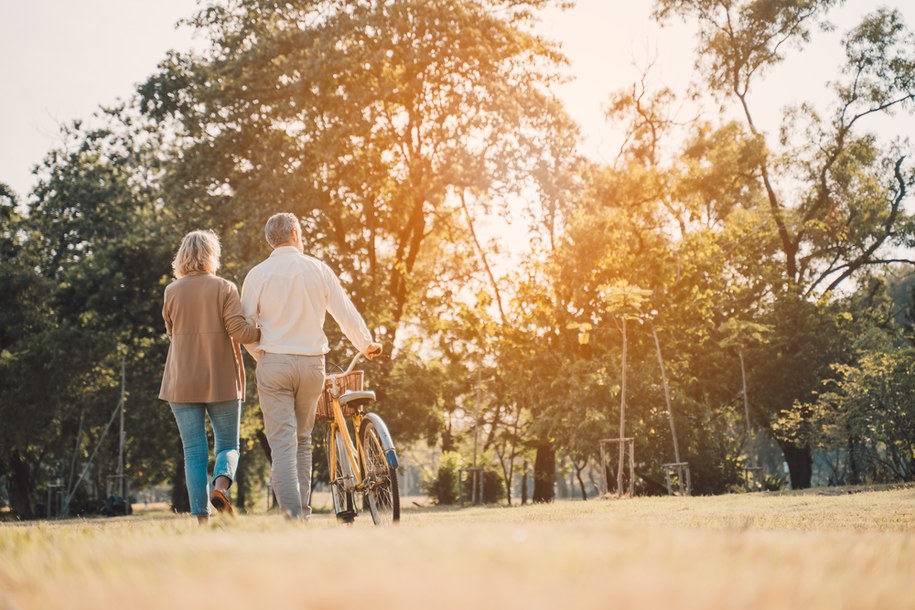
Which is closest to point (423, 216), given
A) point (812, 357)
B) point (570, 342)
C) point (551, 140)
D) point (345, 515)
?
point (551, 140)

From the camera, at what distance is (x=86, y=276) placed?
2914cm

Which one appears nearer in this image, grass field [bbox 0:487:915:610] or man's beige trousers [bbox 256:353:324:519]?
grass field [bbox 0:487:915:610]

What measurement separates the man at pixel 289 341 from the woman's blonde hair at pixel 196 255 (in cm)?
37

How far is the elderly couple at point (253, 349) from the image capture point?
7.20 metres

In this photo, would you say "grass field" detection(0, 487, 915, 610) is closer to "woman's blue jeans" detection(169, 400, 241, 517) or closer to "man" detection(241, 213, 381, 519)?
"man" detection(241, 213, 381, 519)

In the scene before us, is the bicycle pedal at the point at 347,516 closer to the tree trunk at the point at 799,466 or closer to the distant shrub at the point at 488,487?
the distant shrub at the point at 488,487

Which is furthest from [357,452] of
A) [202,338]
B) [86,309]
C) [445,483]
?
→ [86,309]

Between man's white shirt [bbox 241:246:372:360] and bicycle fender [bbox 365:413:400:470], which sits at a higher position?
man's white shirt [bbox 241:246:372:360]

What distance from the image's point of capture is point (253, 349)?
7266 millimetres

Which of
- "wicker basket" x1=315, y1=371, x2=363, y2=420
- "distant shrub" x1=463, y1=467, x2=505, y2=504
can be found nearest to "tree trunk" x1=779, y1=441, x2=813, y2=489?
"distant shrub" x1=463, y1=467, x2=505, y2=504

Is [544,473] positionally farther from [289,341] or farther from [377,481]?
[289,341]

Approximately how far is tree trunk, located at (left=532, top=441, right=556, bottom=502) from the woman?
20.6 m

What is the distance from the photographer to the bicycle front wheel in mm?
7320

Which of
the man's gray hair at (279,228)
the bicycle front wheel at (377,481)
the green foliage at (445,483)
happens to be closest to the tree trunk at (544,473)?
the green foliage at (445,483)
